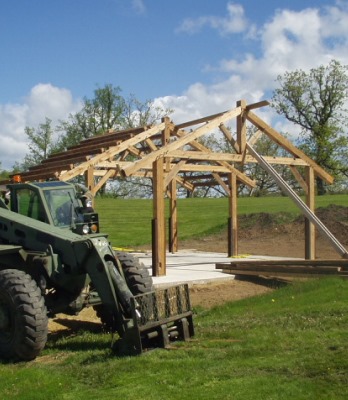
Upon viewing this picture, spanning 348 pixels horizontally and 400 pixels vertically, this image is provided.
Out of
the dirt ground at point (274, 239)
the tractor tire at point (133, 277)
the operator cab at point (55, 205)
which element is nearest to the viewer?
the tractor tire at point (133, 277)

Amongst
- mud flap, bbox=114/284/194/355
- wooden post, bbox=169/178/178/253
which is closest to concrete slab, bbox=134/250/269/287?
wooden post, bbox=169/178/178/253

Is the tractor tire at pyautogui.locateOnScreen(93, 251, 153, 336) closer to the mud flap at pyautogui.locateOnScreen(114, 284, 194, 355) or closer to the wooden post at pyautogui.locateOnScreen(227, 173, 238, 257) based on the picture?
the mud flap at pyautogui.locateOnScreen(114, 284, 194, 355)

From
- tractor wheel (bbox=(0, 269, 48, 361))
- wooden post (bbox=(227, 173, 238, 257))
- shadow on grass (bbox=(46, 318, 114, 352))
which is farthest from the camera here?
wooden post (bbox=(227, 173, 238, 257))

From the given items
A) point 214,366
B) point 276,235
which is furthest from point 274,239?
point 214,366

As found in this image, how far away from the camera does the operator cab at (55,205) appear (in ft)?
28.8

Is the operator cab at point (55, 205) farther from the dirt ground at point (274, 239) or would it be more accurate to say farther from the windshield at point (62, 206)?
the dirt ground at point (274, 239)

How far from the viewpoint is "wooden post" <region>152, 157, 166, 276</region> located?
14086 mm

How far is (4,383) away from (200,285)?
24.5 ft

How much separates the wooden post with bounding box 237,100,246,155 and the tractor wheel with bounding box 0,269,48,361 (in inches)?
384

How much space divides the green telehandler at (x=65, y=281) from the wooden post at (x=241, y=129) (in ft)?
26.2

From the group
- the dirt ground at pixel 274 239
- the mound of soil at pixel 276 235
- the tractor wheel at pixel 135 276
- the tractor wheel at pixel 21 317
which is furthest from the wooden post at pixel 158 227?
the mound of soil at pixel 276 235

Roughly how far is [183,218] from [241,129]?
12.9 m

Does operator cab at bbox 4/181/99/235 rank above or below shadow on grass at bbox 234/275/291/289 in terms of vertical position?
above

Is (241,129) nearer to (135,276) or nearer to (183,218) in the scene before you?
(135,276)
